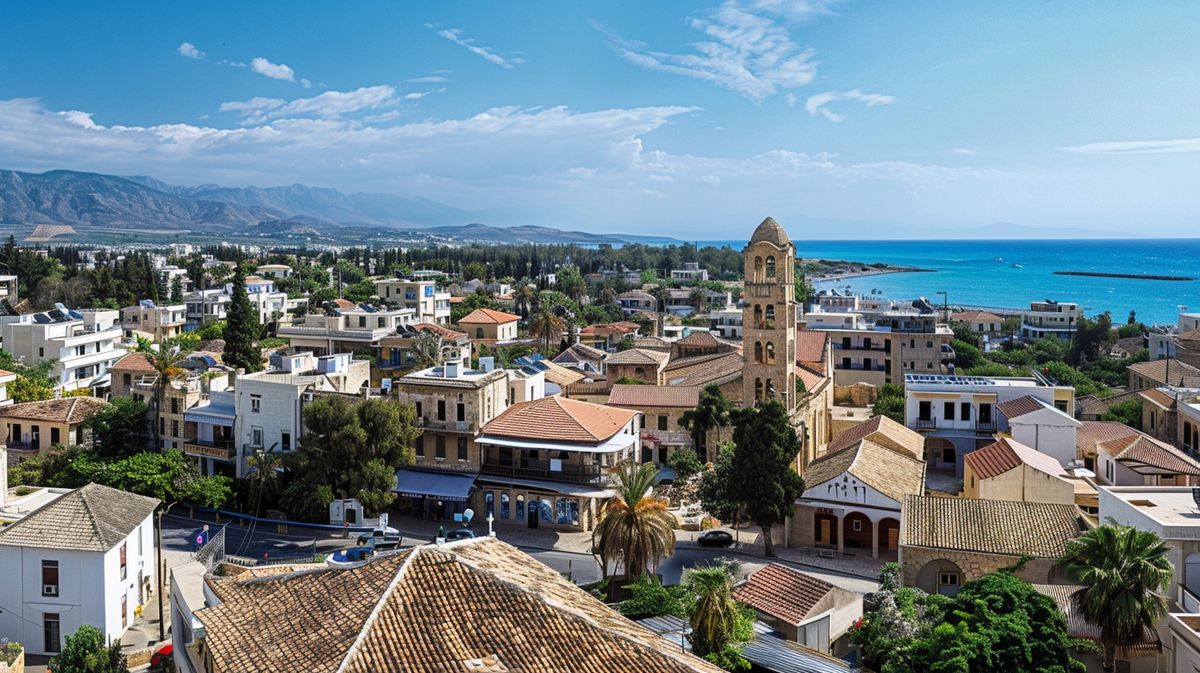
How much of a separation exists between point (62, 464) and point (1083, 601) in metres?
43.3

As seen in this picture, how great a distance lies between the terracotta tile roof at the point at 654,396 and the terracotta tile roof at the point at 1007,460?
46.7ft

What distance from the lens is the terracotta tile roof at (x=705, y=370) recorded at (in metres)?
51.2

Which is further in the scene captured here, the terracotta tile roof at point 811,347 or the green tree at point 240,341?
the green tree at point 240,341

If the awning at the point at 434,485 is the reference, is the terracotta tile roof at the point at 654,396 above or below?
above

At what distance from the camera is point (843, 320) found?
71.8 m

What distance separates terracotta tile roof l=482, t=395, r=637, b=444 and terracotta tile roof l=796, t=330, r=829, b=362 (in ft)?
55.6

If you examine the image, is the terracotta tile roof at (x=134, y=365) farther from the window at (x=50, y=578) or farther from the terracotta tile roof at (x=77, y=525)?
the window at (x=50, y=578)

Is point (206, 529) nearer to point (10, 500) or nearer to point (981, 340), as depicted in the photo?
point (10, 500)

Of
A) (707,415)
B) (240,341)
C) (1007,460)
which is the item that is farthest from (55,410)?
(1007,460)

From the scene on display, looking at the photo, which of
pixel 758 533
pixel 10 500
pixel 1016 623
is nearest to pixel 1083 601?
pixel 1016 623

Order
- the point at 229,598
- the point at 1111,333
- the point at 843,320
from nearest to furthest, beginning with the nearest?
the point at 229,598 < the point at 843,320 < the point at 1111,333

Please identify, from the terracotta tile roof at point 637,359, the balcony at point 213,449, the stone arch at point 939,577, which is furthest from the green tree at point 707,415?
the balcony at point 213,449

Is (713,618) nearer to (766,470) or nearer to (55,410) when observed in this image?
(766,470)

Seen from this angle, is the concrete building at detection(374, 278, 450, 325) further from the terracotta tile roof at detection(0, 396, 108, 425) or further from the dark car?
the dark car
